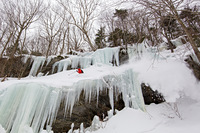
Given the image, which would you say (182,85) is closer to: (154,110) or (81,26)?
(154,110)

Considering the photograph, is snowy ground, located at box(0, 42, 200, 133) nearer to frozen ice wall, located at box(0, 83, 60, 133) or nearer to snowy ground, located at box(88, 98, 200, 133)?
snowy ground, located at box(88, 98, 200, 133)

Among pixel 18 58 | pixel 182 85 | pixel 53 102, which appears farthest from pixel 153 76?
pixel 18 58

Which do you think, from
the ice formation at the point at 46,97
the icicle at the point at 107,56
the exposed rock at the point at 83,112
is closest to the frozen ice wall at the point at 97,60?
the icicle at the point at 107,56

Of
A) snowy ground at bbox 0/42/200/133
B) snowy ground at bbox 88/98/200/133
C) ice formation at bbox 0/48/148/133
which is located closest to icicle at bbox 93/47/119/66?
ice formation at bbox 0/48/148/133

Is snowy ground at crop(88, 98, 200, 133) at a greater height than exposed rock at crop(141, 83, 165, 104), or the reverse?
exposed rock at crop(141, 83, 165, 104)

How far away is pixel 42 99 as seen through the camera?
2.60 m

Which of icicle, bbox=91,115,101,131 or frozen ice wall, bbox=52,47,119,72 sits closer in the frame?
icicle, bbox=91,115,101,131

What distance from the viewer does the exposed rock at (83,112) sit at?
304cm

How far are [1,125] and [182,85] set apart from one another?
5.28 m

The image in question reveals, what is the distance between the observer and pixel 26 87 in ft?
8.21

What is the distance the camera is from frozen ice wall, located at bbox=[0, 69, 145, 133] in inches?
88.0

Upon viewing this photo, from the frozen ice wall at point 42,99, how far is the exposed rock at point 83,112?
190 mm

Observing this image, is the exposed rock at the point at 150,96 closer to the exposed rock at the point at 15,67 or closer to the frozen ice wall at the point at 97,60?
the frozen ice wall at the point at 97,60

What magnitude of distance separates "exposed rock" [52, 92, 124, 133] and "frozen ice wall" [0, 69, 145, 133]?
0.62 feet
